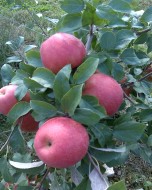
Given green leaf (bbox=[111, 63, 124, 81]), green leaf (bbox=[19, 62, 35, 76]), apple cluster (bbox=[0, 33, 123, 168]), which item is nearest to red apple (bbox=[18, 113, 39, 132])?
apple cluster (bbox=[0, 33, 123, 168])

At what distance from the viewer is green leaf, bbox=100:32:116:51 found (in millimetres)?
870

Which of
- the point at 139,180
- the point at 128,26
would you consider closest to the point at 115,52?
the point at 128,26

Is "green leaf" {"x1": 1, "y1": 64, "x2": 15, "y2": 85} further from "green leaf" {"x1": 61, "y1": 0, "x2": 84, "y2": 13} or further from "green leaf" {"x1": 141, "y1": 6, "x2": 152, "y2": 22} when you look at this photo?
"green leaf" {"x1": 141, "y1": 6, "x2": 152, "y2": 22}

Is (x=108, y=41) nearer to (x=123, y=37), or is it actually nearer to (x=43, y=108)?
(x=123, y=37)

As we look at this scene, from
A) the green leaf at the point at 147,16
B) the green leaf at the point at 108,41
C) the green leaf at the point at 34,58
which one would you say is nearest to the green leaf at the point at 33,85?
the green leaf at the point at 34,58

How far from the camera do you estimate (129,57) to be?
946 millimetres

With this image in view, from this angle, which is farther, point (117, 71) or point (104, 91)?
point (117, 71)

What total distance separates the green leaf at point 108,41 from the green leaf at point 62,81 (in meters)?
0.19

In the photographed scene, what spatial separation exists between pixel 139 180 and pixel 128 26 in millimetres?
1183

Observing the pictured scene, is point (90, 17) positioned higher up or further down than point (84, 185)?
higher up

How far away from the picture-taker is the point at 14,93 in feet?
2.75

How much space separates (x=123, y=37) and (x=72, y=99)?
0.97 feet

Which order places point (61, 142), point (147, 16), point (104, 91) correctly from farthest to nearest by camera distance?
1. point (147, 16)
2. point (104, 91)
3. point (61, 142)

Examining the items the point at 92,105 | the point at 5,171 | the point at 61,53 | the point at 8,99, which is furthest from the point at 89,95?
the point at 5,171
